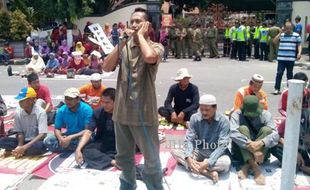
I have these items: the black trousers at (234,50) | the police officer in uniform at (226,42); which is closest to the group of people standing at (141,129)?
the black trousers at (234,50)

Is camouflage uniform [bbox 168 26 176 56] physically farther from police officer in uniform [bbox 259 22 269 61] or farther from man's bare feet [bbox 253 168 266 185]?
man's bare feet [bbox 253 168 266 185]

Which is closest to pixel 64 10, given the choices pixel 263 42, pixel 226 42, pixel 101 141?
pixel 226 42

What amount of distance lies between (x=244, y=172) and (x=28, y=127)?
2.87m

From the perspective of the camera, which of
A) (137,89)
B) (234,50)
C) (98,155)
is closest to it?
(137,89)

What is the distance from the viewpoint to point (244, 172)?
17.8 ft

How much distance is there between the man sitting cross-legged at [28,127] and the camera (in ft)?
20.0

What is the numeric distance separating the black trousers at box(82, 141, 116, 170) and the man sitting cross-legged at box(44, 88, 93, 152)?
35 cm

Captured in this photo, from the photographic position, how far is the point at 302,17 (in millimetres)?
19641

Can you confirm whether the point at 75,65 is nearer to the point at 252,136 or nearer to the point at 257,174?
the point at 252,136

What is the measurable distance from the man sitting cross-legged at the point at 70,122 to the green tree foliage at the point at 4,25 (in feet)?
48.6

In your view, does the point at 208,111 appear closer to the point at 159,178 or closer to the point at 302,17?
the point at 159,178

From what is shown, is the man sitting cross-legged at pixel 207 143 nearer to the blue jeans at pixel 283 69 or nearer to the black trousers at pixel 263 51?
the blue jeans at pixel 283 69

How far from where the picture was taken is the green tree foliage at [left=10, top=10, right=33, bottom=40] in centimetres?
1973

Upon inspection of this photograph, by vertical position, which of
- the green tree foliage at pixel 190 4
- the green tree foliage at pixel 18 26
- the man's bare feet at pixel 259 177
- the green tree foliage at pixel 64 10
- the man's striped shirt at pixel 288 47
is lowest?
the man's bare feet at pixel 259 177
